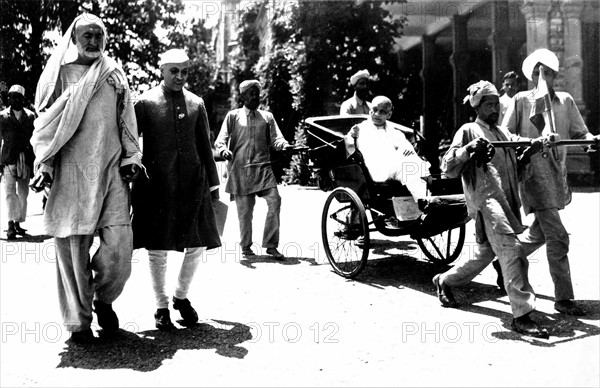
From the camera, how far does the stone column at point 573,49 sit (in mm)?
15773

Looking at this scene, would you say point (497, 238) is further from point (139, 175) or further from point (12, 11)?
point (12, 11)

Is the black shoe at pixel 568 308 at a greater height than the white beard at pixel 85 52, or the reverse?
the white beard at pixel 85 52

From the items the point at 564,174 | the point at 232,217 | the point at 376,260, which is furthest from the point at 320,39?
the point at 564,174

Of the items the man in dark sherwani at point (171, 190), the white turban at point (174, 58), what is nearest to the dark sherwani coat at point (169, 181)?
the man in dark sherwani at point (171, 190)

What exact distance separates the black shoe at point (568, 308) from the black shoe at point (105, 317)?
3.33 m

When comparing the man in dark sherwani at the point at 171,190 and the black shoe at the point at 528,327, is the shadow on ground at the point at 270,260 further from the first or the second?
the black shoe at the point at 528,327

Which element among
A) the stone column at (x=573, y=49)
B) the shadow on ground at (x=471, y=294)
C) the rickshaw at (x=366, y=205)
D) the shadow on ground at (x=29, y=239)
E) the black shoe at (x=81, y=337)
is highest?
the stone column at (x=573, y=49)

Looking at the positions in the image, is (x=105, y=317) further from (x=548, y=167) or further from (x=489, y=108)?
(x=548, y=167)

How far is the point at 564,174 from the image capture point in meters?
5.73

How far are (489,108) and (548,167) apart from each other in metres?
0.75

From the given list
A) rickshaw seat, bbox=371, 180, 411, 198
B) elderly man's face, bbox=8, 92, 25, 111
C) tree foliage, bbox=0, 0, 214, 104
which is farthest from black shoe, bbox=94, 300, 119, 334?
tree foliage, bbox=0, 0, 214, 104

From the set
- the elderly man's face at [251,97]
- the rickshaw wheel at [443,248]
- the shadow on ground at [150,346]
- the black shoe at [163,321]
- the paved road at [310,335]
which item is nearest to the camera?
the paved road at [310,335]

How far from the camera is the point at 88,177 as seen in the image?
4801 millimetres

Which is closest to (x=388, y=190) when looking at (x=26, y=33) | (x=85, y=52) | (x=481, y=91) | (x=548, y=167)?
(x=548, y=167)
